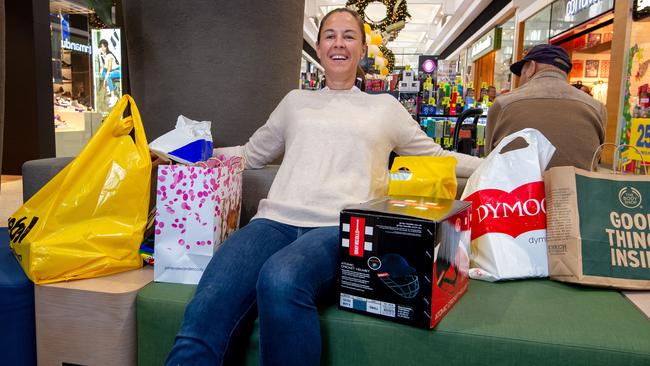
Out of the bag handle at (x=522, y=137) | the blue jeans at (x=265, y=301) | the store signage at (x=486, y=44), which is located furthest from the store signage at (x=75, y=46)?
the store signage at (x=486, y=44)

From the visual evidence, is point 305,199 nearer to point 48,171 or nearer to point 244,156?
point 244,156

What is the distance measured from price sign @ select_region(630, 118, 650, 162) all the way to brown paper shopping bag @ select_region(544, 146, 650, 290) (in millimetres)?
3943

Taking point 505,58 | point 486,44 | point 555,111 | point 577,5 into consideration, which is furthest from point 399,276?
point 486,44

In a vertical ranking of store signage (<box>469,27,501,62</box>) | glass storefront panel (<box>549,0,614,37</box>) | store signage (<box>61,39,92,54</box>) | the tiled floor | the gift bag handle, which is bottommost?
the tiled floor

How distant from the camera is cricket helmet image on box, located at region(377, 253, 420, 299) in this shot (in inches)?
50.7

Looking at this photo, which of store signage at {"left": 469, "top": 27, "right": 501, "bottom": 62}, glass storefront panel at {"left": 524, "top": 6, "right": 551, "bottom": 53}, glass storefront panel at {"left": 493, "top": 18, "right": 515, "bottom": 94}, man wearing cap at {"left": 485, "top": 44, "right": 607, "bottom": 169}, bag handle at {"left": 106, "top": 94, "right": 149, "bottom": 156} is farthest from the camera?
store signage at {"left": 469, "top": 27, "right": 501, "bottom": 62}

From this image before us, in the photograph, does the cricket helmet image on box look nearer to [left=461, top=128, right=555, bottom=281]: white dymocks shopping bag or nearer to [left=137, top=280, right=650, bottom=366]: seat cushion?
[left=137, top=280, right=650, bottom=366]: seat cushion

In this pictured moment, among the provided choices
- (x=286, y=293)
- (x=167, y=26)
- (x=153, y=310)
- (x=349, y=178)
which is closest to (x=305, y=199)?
(x=349, y=178)

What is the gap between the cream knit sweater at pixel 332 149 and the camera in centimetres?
166

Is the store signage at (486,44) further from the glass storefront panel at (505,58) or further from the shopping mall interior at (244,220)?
the shopping mall interior at (244,220)

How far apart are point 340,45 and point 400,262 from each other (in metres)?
0.92

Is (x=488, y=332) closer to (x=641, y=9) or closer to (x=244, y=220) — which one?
(x=244, y=220)

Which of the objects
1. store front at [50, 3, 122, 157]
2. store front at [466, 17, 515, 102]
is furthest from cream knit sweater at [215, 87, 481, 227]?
store front at [466, 17, 515, 102]

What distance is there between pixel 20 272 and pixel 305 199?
3.08 feet
